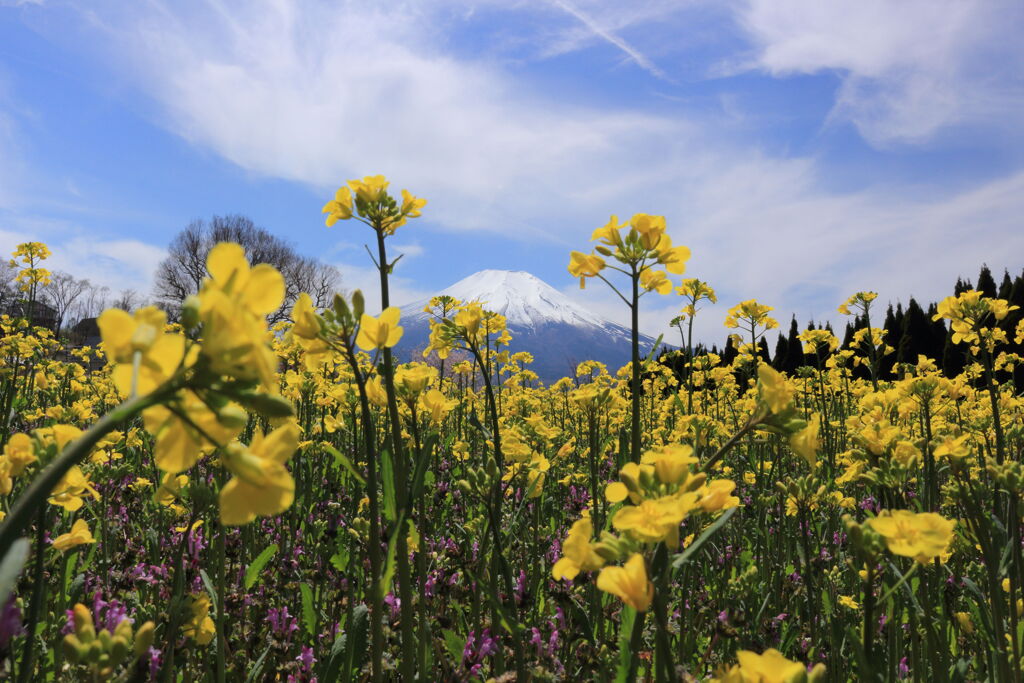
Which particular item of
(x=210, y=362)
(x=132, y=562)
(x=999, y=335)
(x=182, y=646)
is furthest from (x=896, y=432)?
(x=132, y=562)

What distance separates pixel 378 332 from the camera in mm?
1720

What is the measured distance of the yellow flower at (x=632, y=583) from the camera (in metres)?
1.08

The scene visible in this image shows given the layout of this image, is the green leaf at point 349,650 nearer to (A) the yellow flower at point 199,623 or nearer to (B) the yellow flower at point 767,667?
(A) the yellow flower at point 199,623

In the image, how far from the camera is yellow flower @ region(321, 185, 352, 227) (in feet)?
7.21

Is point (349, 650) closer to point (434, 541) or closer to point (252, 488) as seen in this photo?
point (252, 488)

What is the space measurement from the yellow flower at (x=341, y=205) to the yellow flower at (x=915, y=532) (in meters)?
1.91

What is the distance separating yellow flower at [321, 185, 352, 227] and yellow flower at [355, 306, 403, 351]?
67 cm

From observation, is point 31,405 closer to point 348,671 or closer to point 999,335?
point 348,671

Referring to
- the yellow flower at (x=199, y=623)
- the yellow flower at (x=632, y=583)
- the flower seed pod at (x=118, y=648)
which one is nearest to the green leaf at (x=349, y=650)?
the yellow flower at (x=199, y=623)

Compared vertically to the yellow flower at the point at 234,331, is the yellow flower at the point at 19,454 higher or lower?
lower

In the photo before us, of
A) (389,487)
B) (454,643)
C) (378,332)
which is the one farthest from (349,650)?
(378,332)

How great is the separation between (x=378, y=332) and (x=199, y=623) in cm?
131

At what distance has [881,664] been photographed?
7.97ft

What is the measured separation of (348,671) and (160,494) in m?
1.05
